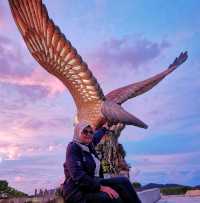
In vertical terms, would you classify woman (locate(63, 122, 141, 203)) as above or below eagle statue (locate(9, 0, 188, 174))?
below

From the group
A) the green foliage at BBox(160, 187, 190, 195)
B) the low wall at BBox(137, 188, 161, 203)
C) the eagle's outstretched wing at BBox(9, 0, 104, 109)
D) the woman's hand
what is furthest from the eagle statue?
the green foliage at BBox(160, 187, 190, 195)

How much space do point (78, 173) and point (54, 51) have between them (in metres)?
7.25

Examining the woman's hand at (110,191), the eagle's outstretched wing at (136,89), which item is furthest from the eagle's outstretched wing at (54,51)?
the woman's hand at (110,191)

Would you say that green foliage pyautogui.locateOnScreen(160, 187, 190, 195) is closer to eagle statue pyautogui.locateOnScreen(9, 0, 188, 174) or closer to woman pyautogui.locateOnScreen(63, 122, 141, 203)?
eagle statue pyautogui.locateOnScreen(9, 0, 188, 174)

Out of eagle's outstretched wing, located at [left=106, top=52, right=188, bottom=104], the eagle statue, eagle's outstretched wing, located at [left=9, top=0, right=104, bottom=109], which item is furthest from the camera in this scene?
eagle's outstretched wing, located at [left=106, top=52, right=188, bottom=104]

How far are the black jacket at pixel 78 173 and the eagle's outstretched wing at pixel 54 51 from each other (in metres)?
6.73

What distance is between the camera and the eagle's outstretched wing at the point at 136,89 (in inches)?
443

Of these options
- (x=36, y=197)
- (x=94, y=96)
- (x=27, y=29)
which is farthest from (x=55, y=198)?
(x=27, y=29)

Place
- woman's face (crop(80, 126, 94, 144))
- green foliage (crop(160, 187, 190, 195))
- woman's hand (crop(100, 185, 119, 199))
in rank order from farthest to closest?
1. green foliage (crop(160, 187, 190, 195))
2. woman's face (crop(80, 126, 94, 144))
3. woman's hand (crop(100, 185, 119, 199))

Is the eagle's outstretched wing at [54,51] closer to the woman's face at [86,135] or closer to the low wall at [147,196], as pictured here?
the low wall at [147,196]

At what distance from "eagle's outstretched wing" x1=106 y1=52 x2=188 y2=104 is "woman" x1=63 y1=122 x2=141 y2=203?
7.12 metres

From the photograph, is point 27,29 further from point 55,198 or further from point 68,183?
point 68,183

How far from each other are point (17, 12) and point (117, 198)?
771 cm

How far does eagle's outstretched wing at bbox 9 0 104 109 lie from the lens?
10.6m
